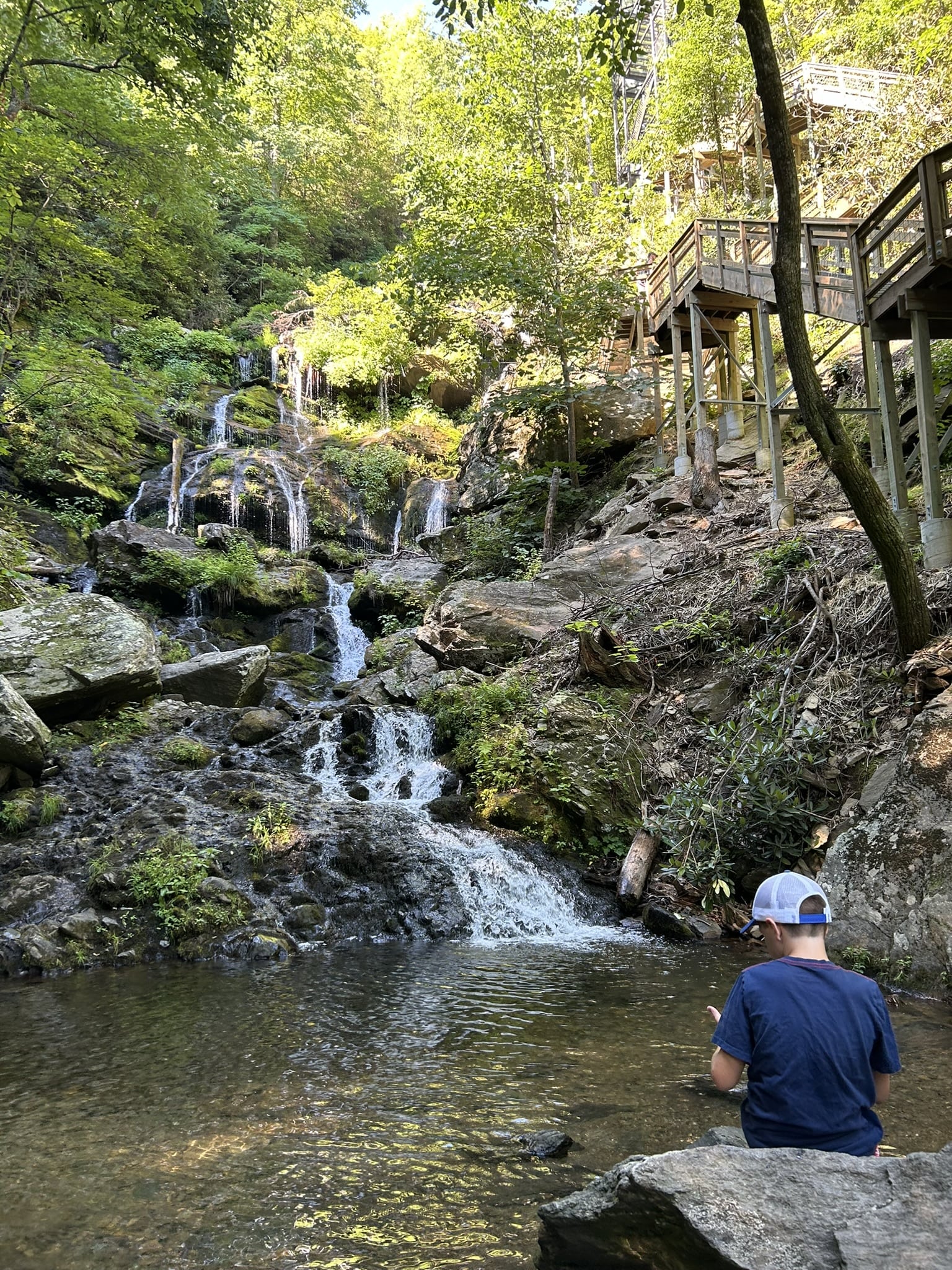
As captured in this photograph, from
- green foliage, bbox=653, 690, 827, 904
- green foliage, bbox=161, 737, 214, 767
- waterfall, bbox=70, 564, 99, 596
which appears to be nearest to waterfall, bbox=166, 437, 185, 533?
waterfall, bbox=70, 564, 99, 596

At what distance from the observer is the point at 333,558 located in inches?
861

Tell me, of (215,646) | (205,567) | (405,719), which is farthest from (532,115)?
(405,719)

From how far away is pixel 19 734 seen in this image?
9344 millimetres

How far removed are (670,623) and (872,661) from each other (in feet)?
9.90

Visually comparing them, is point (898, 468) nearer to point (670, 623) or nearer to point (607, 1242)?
point (670, 623)

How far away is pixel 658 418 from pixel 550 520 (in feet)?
15.0

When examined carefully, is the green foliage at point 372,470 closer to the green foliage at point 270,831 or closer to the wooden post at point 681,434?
the wooden post at point 681,434

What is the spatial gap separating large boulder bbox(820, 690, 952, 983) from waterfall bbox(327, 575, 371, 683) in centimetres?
1037

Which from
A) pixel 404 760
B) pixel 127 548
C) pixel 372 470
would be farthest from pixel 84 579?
pixel 404 760

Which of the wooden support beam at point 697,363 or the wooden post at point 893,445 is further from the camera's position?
the wooden support beam at point 697,363

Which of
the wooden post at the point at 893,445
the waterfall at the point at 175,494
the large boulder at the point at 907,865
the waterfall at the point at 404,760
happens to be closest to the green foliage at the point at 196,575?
the waterfall at the point at 175,494

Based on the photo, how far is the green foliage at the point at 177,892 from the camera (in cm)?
802

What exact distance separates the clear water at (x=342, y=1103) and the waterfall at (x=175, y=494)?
53.0 feet

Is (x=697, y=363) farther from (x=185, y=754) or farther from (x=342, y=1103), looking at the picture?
(x=342, y=1103)
